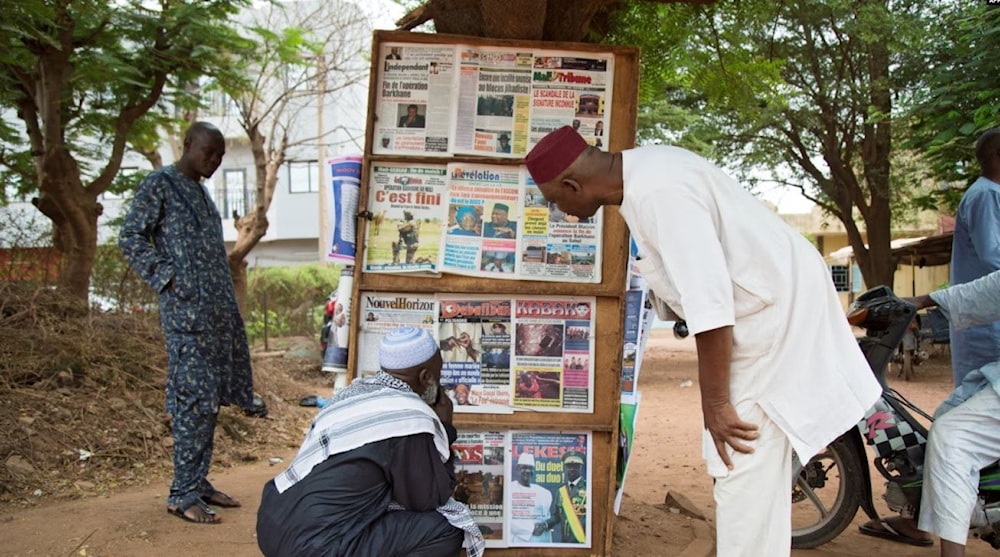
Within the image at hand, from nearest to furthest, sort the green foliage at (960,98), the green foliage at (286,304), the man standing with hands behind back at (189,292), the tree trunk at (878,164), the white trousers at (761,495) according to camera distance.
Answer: the white trousers at (761,495) → the man standing with hands behind back at (189,292) → the green foliage at (960,98) → the tree trunk at (878,164) → the green foliage at (286,304)

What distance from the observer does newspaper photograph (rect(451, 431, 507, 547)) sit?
375 centimetres

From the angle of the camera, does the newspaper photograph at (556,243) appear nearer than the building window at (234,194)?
Yes

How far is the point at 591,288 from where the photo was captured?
375cm

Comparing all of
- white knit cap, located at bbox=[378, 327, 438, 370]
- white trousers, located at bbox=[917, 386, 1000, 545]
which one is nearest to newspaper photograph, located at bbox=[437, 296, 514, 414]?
white knit cap, located at bbox=[378, 327, 438, 370]

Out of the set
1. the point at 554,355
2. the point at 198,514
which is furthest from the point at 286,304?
the point at 554,355

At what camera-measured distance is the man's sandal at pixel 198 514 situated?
14.0 ft

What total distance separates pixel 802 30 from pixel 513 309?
12.6 metres

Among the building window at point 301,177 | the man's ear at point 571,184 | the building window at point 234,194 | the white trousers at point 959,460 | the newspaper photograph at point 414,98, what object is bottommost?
the white trousers at point 959,460

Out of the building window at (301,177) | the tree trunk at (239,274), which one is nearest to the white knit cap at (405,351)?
the tree trunk at (239,274)

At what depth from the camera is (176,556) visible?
3.84 m

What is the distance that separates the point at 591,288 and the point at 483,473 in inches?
38.1

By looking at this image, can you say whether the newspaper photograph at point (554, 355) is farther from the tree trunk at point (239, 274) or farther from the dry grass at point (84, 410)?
the tree trunk at point (239, 274)

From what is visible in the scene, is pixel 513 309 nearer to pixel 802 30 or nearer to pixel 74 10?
pixel 74 10

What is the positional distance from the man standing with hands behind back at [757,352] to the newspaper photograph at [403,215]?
1524 mm
